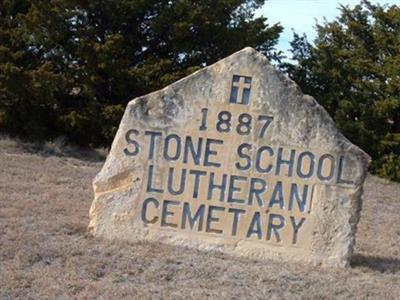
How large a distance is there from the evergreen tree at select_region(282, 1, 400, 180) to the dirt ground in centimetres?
874

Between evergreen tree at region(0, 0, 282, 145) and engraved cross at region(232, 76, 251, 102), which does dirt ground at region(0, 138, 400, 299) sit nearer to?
engraved cross at region(232, 76, 251, 102)

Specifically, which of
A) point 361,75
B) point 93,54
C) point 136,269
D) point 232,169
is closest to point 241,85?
point 232,169

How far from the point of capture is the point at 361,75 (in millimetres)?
17906

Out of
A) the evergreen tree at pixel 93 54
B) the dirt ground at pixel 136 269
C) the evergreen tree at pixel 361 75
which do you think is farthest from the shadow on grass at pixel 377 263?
the evergreen tree at pixel 361 75

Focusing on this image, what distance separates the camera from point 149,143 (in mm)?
7172

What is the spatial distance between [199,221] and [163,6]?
371 inches

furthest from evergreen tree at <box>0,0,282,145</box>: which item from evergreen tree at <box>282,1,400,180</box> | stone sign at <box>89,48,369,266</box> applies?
stone sign at <box>89,48,369,266</box>

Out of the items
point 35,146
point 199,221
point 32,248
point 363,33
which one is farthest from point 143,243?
point 363,33

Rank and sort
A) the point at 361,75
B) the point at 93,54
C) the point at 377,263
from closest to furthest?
the point at 377,263 → the point at 93,54 → the point at 361,75

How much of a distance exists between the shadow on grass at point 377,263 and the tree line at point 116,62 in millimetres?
8041

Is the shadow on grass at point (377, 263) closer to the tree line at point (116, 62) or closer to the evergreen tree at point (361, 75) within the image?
the tree line at point (116, 62)

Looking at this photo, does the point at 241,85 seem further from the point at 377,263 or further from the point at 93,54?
the point at 93,54

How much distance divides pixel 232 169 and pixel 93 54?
27.2 ft

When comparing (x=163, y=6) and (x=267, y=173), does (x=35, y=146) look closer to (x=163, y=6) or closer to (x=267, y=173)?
(x=163, y=6)
